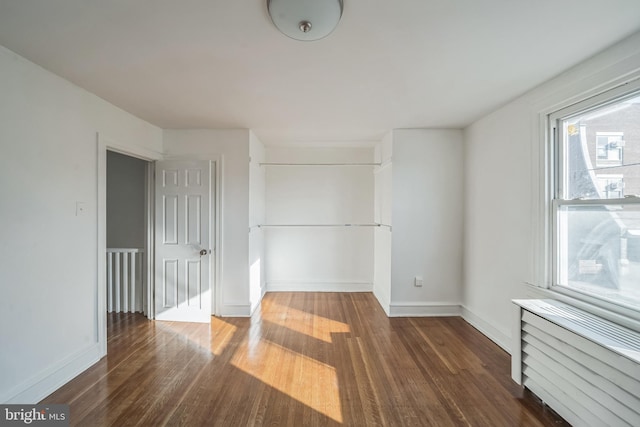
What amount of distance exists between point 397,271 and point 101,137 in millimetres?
3551

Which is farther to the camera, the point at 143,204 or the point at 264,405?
the point at 143,204

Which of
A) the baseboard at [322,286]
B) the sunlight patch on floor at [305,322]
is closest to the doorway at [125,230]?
the sunlight patch on floor at [305,322]

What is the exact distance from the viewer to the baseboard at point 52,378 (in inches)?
76.8

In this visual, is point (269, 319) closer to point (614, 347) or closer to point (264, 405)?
point (264, 405)

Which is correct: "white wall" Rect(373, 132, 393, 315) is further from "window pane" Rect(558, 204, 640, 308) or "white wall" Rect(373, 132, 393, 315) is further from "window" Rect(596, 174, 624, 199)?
"window" Rect(596, 174, 624, 199)

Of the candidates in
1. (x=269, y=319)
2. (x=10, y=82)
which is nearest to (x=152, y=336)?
(x=269, y=319)

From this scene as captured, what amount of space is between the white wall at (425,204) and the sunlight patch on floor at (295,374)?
1599 mm

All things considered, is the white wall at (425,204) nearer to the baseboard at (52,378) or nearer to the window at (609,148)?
the window at (609,148)

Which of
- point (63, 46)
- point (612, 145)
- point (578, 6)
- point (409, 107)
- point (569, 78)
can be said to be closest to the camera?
point (578, 6)

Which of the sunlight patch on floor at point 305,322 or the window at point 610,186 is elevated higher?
the window at point 610,186

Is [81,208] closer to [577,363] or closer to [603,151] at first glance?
[577,363]

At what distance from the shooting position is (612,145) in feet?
6.46

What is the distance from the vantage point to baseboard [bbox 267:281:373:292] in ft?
16.0

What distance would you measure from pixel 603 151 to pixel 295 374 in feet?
9.45
